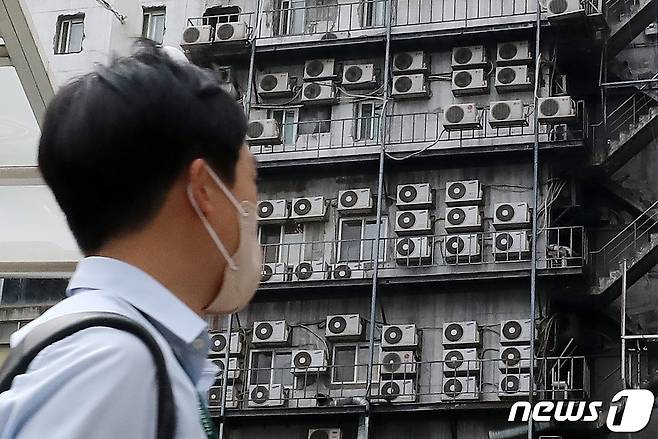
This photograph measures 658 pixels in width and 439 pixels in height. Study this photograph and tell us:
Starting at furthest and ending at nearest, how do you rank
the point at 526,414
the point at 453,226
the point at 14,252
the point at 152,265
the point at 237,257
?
the point at 453,226, the point at 526,414, the point at 14,252, the point at 237,257, the point at 152,265

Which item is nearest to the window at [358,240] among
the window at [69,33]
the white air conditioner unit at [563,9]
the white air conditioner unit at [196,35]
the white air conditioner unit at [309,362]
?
the white air conditioner unit at [309,362]

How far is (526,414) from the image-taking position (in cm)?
1627

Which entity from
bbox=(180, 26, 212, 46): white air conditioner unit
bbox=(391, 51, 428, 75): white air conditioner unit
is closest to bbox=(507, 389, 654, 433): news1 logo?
bbox=(391, 51, 428, 75): white air conditioner unit

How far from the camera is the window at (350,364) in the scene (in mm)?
17219

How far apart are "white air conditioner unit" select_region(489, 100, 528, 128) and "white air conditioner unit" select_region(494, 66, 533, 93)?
1.47 feet

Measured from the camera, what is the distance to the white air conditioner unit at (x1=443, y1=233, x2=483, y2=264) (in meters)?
17.2

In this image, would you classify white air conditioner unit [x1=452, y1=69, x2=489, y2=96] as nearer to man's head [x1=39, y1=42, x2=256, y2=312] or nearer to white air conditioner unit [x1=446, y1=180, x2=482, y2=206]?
white air conditioner unit [x1=446, y1=180, x2=482, y2=206]

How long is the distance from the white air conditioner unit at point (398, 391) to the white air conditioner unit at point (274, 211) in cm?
257

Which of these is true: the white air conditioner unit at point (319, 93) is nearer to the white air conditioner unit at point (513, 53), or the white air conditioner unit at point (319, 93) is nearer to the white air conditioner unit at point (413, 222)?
the white air conditioner unit at point (413, 222)

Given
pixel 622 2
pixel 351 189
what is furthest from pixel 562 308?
pixel 622 2

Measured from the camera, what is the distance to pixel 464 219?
1733cm

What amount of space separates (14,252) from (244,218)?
2633mm

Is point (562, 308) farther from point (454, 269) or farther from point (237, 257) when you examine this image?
point (237, 257)

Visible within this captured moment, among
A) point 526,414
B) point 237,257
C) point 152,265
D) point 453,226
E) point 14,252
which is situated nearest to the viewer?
point 152,265
